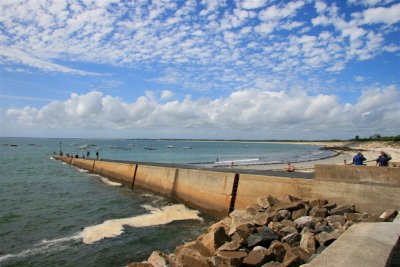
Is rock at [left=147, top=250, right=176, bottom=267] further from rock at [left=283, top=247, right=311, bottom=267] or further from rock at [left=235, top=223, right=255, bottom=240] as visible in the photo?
rock at [left=283, top=247, right=311, bottom=267]

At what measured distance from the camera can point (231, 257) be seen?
867 cm

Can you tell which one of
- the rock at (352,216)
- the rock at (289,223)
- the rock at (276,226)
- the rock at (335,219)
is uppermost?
the rock at (352,216)

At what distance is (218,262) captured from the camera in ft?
28.4

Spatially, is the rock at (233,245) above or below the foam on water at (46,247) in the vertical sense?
above

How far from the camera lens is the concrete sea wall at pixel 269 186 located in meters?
12.7

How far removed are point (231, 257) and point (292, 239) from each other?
7.99 ft

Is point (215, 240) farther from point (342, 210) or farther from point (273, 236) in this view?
point (342, 210)

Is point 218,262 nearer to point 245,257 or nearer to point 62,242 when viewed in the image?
point 245,257

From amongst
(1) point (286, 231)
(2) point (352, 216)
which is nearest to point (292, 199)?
(2) point (352, 216)

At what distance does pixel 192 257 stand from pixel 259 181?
868 cm

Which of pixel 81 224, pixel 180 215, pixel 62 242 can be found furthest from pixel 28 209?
pixel 180 215

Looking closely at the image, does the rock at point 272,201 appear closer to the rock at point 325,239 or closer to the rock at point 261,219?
the rock at point 261,219

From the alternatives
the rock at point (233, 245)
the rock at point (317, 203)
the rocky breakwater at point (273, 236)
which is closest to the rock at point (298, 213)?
the rocky breakwater at point (273, 236)

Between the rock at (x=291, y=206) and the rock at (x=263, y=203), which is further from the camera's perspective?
the rock at (x=263, y=203)
